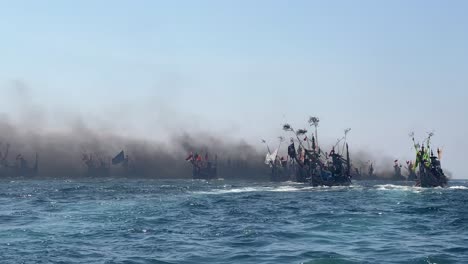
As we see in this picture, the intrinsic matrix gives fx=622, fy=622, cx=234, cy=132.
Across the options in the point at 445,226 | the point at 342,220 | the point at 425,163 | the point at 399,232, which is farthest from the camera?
the point at 425,163

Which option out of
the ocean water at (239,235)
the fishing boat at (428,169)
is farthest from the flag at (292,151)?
the ocean water at (239,235)

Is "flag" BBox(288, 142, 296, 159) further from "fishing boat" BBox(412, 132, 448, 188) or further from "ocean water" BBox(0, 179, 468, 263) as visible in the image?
"ocean water" BBox(0, 179, 468, 263)

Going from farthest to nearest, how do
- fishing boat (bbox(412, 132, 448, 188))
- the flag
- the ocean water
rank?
the flag < fishing boat (bbox(412, 132, 448, 188)) < the ocean water

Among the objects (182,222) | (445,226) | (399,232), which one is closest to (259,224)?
(182,222)

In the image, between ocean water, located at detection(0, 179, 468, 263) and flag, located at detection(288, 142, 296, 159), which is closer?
ocean water, located at detection(0, 179, 468, 263)

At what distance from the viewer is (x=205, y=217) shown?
61469 millimetres

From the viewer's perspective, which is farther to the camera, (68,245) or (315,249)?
(68,245)

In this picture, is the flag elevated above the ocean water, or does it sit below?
above

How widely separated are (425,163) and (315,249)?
107 meters

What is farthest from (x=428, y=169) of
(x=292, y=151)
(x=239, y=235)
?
(x=239, y=235)

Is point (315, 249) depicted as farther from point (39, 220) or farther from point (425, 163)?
point (425, 163)

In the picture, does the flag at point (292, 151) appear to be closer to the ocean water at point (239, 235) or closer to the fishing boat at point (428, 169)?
the fishing boat at point (428, 169)

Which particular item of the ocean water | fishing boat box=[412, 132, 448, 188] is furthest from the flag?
the ocean water

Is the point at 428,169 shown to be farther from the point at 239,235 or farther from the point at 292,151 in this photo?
the point at 239,235
